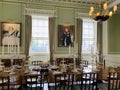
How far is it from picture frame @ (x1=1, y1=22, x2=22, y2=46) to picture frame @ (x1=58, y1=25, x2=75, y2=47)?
2.13 m

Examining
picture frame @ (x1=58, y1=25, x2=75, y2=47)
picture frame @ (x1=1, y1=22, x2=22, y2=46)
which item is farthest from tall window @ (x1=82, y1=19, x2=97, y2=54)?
picture frame @ (x1=1, y1=22, x2=22, y2=46)

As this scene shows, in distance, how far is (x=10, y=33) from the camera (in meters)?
8.52

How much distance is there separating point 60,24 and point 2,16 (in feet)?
9.77

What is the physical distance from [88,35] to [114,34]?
1.47 m

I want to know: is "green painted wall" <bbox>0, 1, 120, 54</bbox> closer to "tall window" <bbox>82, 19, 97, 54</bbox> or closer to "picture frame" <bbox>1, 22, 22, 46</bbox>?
"picture frame" <bbox>1, 22, 22, 46</bbox>

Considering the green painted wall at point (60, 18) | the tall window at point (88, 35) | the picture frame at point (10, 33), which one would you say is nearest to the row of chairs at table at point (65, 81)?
the picture frame at point (10, 33)

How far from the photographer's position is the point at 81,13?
9.77 m

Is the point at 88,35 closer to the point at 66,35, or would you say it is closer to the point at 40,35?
the point at 66,35

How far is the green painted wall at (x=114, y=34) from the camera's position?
9883 millimetres

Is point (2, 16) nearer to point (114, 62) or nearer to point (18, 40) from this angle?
point (18, 40)

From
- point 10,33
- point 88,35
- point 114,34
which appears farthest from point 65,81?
point 114,34

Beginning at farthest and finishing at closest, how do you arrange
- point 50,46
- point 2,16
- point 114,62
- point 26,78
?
point 114,62 → point 50,46 → point 2,16 → point 26,78

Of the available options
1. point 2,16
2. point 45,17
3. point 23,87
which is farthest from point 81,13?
point 23,87

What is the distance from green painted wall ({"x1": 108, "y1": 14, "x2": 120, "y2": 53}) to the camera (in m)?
9.88
